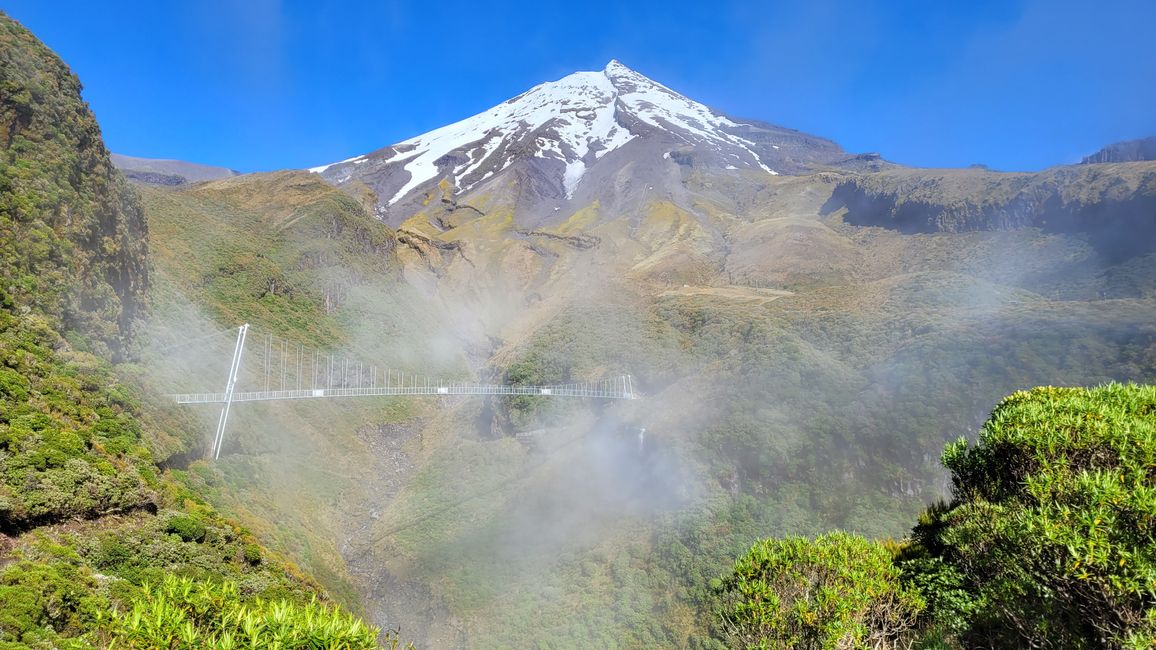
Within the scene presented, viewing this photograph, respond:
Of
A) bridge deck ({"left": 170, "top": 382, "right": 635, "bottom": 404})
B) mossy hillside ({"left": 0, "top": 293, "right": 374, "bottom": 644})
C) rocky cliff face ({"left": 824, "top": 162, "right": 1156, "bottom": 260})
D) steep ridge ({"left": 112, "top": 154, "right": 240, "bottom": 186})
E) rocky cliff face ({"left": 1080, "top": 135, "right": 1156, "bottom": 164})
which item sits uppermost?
steep ridge ({"left": 112, "top": 154, "right": 240, "bottom": 186})

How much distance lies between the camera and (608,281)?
71125 millimetres

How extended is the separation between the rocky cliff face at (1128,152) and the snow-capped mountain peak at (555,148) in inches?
2812

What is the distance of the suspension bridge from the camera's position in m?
37.4

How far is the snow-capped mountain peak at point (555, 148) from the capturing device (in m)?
155

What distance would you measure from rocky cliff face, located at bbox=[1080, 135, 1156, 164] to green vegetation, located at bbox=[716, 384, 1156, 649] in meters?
124

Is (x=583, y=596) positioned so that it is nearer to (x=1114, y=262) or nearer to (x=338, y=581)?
(x=338, y=581)

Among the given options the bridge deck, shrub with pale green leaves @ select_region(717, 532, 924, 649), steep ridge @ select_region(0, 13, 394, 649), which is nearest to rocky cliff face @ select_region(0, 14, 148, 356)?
steep ridge @ select_region(0, 13, 394, 649)

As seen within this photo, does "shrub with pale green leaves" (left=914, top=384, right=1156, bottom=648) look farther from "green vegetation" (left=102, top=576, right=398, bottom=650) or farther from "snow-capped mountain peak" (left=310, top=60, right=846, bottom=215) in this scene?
"snow-capped mountain peak" (left=310, top=60, right=846, bottom=215)

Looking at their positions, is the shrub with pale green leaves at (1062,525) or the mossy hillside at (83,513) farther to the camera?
the mossy hillside at (83,513)

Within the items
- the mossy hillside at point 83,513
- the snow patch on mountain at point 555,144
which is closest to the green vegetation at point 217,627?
the mossy hillside at point 83,513

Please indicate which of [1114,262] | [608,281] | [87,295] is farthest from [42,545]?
[1114,262]

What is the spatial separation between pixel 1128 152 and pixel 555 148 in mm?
132771

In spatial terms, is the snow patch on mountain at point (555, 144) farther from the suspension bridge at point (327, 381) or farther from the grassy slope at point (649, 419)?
the suspension bridge at point (327, 381)

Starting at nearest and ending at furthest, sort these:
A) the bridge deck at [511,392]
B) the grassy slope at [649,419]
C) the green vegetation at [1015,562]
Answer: the green vegetation at [1015,562]
the grassy slope at [649,419]
the bridge deck at [511,392]
